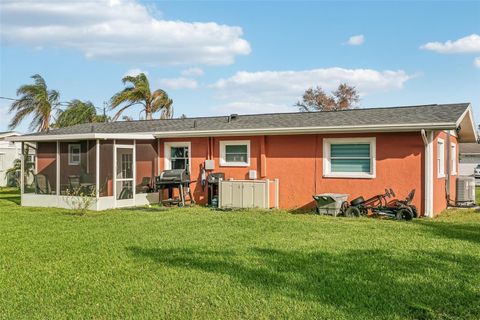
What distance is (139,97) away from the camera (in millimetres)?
28844

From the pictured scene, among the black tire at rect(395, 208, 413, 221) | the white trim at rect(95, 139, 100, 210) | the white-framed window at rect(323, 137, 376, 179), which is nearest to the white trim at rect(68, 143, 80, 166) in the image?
the white trim at rect(95, 139, 100, 210)

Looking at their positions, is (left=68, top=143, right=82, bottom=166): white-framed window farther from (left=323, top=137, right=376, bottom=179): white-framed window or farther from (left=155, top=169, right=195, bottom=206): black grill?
(left=323, top=137, right=376, bottom=179): white-framed window

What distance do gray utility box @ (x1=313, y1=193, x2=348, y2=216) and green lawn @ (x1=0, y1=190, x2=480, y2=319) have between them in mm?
1655

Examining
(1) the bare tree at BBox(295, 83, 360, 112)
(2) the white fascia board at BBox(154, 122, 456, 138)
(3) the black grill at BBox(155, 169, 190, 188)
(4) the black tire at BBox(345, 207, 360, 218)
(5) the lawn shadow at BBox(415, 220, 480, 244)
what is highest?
(1) the bare tree at BBox(295, 83, 360, 112)

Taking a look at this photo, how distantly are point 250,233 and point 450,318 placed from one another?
208 inches

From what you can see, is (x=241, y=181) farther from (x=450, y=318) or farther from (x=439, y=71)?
(x=439, y=71)

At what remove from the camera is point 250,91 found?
34625 mm

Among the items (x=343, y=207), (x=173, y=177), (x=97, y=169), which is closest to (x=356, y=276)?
(x=343, y=207)

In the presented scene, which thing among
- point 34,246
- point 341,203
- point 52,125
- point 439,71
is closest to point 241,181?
point 341,203

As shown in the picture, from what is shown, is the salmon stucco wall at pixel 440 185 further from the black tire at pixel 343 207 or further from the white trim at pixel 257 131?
the black tire at pixel 343 207

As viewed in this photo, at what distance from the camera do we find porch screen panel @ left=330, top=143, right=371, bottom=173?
1312 cm

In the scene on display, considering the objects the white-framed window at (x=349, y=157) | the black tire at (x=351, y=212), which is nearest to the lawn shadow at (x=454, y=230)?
the black tire at (x=351, y=212)

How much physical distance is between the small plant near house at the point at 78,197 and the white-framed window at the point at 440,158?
10972mm

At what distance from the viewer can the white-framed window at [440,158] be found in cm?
1401
